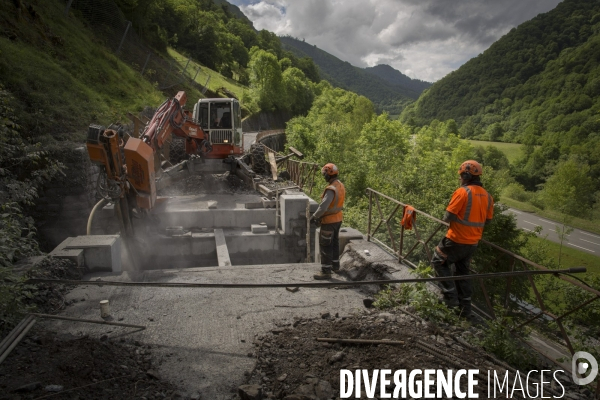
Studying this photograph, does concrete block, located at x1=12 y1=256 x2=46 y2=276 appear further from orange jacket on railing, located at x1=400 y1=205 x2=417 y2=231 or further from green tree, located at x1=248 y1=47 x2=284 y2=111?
Answer: green tree, located at x1=248 y1=47 x2=284 y2=111

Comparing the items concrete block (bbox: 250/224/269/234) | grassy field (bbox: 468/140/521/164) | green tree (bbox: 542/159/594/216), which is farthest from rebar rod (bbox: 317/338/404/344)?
grassy field (bbox: 468/140/521/164)

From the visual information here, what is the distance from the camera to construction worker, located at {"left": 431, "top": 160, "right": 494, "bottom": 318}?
4.84 m

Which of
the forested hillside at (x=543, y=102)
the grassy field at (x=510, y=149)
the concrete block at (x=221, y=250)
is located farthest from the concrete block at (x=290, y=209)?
the grassy field at (x=510, y=149)

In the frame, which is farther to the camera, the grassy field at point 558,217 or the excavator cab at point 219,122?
the grassy field at point 558,217

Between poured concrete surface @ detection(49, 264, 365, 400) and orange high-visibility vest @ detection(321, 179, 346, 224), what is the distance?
1.19 m

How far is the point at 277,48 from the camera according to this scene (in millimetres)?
101438

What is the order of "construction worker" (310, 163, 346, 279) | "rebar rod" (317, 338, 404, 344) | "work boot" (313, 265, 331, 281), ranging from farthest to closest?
"work boot" (313, 265, 331, 281) → "construction worker" (310, 163, 346, 279) → "rebar rod" (317, 338, 404, 344)

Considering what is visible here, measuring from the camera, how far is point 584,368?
3.96 m

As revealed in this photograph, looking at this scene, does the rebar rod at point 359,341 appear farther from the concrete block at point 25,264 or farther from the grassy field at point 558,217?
the grassy field at point 558,217

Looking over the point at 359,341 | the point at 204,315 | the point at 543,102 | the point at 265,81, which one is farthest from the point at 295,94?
the point at 543,102

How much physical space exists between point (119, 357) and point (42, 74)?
12476 mm

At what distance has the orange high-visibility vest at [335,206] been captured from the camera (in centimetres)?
639

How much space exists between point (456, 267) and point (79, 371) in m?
4.59

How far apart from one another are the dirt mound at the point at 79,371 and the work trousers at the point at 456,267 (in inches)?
141
